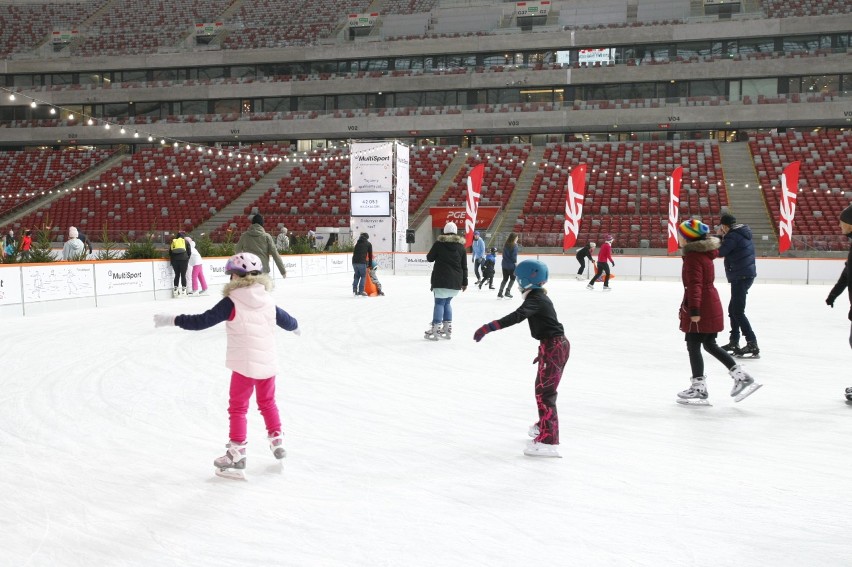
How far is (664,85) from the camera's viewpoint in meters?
38.7

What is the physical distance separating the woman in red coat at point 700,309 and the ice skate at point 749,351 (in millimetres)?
2505

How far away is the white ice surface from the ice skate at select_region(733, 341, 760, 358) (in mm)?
248

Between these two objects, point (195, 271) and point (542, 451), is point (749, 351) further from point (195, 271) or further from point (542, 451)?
point (195, 271)

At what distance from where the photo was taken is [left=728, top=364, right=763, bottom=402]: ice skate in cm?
551

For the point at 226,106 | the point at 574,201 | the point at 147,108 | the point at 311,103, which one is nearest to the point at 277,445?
the point at 574,201

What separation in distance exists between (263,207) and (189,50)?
16.6 meters

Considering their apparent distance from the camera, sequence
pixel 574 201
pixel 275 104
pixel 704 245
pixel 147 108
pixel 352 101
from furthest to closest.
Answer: pixel 147 108 → pixel 275 104 → pixel 352 101 → pixel 574 201 → pixel 704 245

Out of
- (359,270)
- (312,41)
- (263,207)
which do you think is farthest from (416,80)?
(359,270)

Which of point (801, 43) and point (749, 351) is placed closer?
point (749, 351)

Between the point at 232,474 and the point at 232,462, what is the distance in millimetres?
63

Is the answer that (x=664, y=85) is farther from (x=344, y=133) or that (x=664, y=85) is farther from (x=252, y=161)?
(x=252, y=161)

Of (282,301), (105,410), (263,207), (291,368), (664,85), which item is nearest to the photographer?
(105,410)

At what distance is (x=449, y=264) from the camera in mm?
9195

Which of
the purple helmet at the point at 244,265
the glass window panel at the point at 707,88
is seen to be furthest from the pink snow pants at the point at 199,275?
the glass window panel at the point at 707,88
